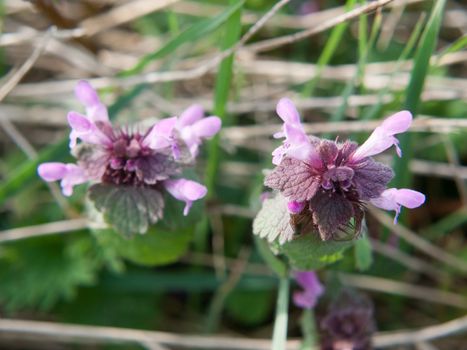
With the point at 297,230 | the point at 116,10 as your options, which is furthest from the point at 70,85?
A: the point at 297,230

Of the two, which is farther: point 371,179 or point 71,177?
point 71,177

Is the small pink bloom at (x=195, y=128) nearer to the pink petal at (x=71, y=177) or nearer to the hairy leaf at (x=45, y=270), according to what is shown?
the pink petal at (x=71, y=177)

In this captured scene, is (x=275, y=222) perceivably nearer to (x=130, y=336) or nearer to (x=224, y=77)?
(x=224, y=77)

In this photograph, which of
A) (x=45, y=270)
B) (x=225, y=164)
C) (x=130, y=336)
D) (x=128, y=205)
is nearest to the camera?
(x=128, y=205)

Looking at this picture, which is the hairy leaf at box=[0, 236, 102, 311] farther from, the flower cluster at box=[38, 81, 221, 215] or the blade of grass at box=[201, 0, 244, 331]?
the flower cluster at box=[38, 81, 221, 215]

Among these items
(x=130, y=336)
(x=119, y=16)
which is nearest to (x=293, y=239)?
(x=130, y=336)

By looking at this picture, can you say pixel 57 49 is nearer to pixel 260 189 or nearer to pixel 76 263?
pixel 76 263

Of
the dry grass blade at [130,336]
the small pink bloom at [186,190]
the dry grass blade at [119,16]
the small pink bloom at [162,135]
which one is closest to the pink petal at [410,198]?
the small pink bloom at [186,190]

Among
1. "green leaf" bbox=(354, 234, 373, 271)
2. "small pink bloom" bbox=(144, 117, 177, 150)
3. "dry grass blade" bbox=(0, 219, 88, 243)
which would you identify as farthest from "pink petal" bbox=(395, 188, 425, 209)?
"dry grass blade" bbox=(0, 219, 88, 243)
